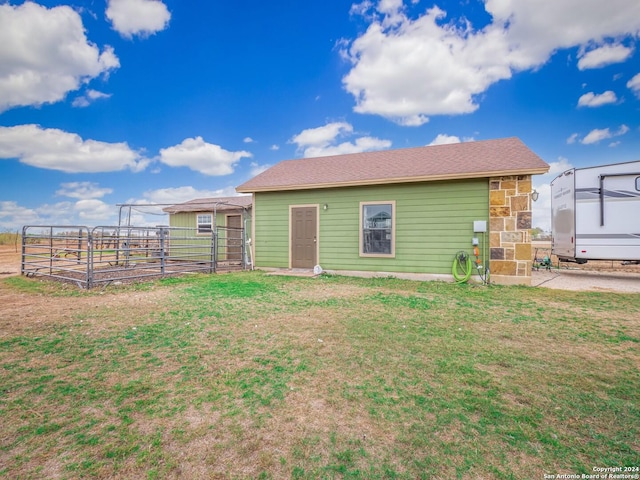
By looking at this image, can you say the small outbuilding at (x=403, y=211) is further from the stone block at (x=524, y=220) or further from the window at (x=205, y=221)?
the window at (x=205, y=221)

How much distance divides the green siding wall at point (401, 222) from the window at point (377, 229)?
155mm

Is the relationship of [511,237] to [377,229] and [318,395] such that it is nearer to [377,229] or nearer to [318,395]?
[377,229]

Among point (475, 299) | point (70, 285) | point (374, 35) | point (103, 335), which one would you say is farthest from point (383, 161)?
point (70, 285)

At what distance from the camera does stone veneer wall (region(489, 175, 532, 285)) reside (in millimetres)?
7672

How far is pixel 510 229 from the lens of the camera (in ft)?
25.5

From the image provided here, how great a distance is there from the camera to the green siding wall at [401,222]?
325 inches

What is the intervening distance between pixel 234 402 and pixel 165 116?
15.2m

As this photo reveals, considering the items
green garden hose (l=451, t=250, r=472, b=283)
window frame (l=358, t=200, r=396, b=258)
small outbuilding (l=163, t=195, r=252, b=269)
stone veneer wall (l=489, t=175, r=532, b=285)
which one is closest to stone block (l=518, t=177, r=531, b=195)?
→ stone veneer wall (l=489, t=175, r=532, b=285)

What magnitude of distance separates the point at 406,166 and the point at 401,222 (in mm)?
1907

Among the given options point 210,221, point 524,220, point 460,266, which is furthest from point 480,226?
point 210,221

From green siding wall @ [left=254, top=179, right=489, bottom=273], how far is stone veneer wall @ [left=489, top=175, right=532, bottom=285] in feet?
0.78

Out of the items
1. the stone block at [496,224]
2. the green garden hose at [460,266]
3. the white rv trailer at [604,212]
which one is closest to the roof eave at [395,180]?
the stone block at [496,224]

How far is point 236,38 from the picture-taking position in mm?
12312

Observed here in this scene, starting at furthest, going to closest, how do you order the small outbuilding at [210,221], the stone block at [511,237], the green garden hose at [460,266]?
the small outbuilding at [210,221]
the green garden hose at [460,266]
the stone block at [511,237]
